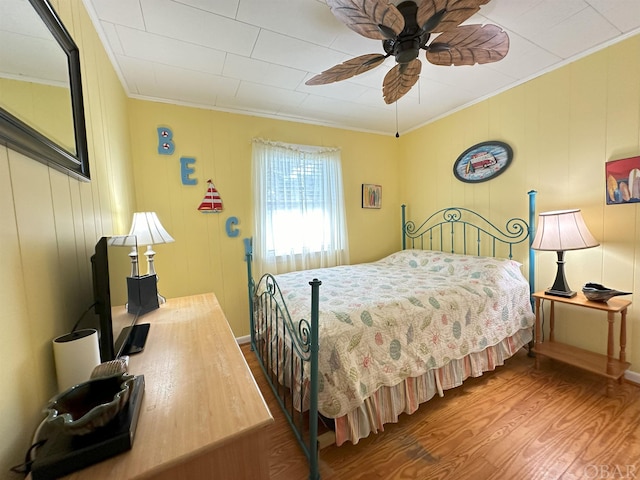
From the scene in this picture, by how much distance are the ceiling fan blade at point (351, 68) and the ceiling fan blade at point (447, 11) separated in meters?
0.31

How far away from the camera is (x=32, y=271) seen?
0.72 m

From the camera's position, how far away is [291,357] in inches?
63.0

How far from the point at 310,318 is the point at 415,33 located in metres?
1.65

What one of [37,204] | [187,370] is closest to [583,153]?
[187,370]

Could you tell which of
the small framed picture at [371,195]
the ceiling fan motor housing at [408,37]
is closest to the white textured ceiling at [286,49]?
the ceiling fan motor housing at [408,37]

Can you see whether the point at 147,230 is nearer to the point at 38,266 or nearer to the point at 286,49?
the point at 38,266

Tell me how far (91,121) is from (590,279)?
357cm

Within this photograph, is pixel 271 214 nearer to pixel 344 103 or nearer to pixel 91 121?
pixel 344 103

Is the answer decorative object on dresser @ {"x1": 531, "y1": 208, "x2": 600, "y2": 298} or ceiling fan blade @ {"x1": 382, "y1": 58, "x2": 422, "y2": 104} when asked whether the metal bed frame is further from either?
ceiling fan blade @ {"x1": 382, "y1": 58, "x2": 422, "y2": 104}

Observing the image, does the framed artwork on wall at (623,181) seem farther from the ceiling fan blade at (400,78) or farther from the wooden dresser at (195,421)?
the wooden dresser at (195,421)

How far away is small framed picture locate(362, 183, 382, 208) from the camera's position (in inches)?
139

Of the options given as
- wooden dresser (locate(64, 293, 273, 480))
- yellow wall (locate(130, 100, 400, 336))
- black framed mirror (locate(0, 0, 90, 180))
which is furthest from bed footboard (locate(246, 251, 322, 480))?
black framed mirror (locate(0, 0, 90, 180))

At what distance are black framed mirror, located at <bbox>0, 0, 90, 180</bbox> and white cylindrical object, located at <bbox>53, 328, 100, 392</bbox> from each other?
543 millimetres

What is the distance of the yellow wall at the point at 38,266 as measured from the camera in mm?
601
